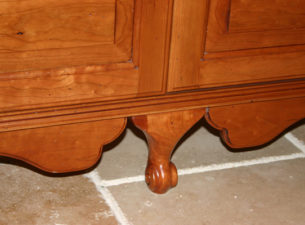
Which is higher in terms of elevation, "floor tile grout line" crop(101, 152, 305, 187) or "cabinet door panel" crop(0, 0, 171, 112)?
Result: "cabinet door panel" crop(0, 0, 171, 112)

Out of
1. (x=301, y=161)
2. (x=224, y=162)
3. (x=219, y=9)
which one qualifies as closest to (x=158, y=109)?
(x=219, y=9)

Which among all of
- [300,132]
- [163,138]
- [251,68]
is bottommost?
[300,132]

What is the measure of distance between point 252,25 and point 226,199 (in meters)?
0.37

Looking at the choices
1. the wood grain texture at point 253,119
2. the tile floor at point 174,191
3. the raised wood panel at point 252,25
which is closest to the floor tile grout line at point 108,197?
the tile floor at point 174,191

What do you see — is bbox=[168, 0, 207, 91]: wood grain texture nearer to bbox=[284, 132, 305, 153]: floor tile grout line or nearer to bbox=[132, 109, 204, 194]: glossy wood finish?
bbox=[132, 109, 204, 194]: glossy wood finish

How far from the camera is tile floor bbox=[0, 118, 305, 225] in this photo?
3.50ft

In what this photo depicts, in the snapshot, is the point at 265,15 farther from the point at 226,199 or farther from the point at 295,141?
the point at 295,141

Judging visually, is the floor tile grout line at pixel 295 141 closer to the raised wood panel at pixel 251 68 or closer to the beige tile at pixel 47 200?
the raised wood panel at pixel 251 68

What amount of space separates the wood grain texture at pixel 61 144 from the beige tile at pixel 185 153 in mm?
210

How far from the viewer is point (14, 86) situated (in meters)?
0.86

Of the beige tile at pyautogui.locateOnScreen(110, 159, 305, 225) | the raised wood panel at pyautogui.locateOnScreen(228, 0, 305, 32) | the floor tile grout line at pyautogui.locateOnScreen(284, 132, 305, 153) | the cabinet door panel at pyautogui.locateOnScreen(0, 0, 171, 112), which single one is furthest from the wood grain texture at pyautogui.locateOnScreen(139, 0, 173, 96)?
the floor tile grout line at pyautogui.locateOnScreen(284, 132, 305, 153)

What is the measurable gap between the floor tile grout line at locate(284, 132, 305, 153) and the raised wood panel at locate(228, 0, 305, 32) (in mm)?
432

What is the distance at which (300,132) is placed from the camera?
1421 millimetres

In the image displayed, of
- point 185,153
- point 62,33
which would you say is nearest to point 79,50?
point 62,33
